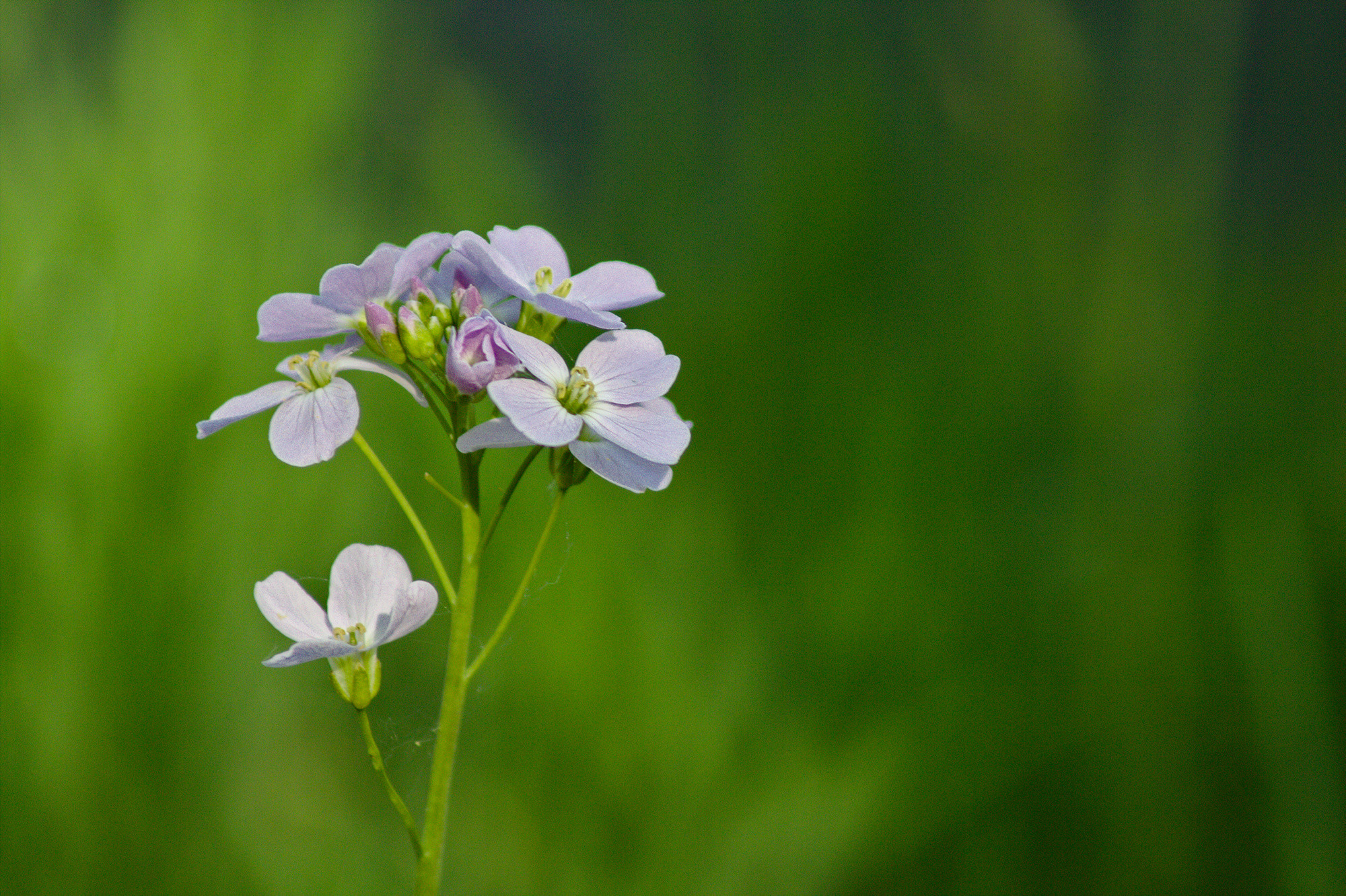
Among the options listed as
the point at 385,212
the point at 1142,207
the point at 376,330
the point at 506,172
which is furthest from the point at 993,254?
the point at 376,330

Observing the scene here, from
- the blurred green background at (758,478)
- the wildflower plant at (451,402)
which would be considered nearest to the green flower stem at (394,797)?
the wildflower plant at (451,402)

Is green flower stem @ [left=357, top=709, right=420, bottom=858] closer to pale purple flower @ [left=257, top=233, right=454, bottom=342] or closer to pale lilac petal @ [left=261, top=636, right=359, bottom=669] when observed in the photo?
pale lilac petal @ [left=261, top=636, right=359, bottom=669]

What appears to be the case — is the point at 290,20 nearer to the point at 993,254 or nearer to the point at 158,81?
the point at 158,81

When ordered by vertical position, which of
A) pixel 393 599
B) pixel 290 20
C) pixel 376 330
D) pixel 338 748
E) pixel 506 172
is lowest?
pixel 338 748

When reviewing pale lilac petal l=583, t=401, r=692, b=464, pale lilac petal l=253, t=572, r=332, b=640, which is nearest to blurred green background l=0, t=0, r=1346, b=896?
pale lilac petal l=253, t=572, r=332, b=640

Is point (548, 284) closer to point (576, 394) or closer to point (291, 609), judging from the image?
point (576, 394)

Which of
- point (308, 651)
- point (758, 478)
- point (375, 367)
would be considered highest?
point (375, 367)

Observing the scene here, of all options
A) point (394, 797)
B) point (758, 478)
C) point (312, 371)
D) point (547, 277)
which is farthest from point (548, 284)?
point (758, 478)
